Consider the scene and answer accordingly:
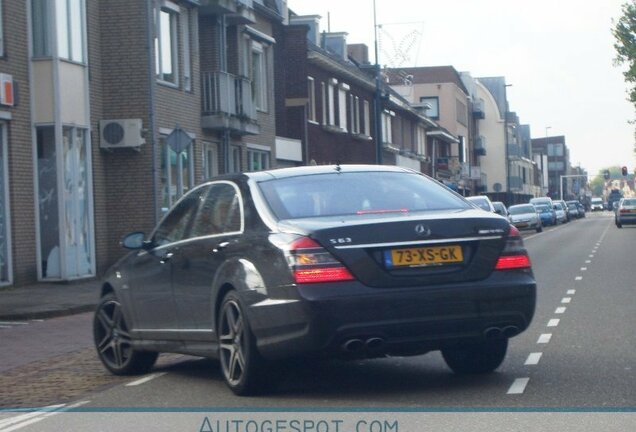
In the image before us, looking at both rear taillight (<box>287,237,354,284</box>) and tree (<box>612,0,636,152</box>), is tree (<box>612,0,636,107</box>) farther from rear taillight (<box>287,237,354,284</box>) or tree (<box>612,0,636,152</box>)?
rear taillight (<box>287,237,354,284</box>)

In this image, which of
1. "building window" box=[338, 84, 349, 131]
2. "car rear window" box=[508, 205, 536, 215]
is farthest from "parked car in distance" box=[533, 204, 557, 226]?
"building window" box=[338, 84, 349, 131]

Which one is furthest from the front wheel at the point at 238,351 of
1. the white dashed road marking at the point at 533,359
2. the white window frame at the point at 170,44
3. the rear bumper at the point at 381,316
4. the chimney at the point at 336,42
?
the chimney at the point at 336,42

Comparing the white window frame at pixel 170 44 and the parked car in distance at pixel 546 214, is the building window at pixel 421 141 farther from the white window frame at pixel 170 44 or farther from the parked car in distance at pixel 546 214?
the white window frame at pixel 170 44

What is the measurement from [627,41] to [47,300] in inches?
1171

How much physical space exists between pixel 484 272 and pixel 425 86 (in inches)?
3635

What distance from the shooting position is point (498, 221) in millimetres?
8914

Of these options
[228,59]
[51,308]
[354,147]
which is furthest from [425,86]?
[51,308]

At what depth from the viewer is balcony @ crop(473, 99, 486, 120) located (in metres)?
117

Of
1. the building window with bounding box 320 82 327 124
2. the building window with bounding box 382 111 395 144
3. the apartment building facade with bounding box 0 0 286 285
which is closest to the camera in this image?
the apartment building facade with bounding box 0 0 286 285

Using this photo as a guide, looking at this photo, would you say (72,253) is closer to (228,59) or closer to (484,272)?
(228,59)

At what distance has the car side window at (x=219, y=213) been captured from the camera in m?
9.33

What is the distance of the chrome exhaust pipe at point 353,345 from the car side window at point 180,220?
2.17m

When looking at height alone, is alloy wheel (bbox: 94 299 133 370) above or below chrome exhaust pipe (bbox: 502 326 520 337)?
below

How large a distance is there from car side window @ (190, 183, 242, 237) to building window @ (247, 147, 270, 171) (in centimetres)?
2639
